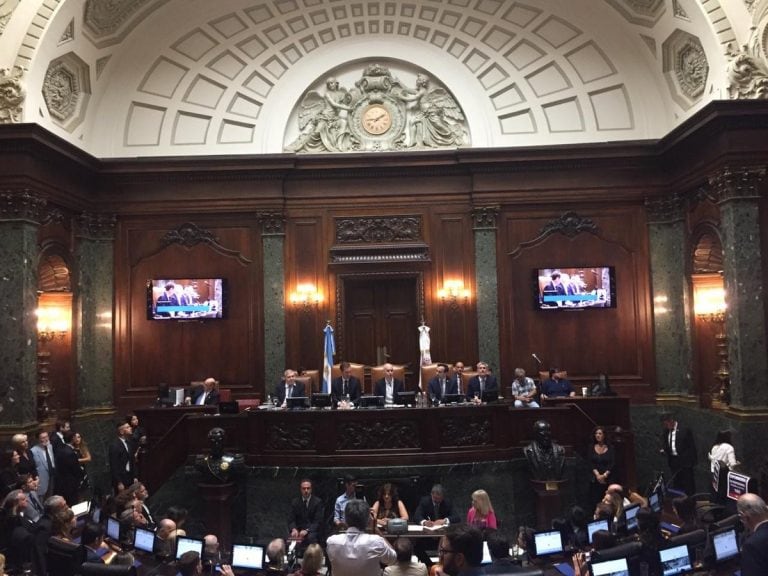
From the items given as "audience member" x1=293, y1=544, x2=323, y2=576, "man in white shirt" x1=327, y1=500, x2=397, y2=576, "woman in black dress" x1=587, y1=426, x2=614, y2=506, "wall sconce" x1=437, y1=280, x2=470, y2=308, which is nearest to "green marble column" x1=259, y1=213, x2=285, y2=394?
"wall sconce" x1=437, y1=280, x2=470, y2=308

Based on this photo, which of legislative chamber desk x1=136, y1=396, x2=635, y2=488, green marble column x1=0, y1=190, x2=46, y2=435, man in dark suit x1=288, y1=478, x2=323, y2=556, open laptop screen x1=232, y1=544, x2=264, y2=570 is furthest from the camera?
green marble column x1=0, y1=190, x2=46, y2=435

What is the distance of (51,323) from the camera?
12359mm

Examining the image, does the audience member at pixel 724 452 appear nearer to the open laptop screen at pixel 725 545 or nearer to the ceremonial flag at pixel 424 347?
the open laptop screen at pixel 725 545

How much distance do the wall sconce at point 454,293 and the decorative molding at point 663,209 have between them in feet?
12.8

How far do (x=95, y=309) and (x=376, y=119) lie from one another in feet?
22.3

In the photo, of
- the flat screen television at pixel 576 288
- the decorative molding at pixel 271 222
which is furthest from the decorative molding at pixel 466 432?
the decorative molding at pixel 271 222

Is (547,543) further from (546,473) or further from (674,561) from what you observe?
(546,473)

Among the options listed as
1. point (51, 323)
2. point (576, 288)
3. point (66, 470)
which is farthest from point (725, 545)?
point (51, 323)

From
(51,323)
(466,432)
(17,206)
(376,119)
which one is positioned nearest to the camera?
(466,432)

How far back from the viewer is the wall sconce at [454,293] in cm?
1342

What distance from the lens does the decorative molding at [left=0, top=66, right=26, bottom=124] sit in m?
10.6

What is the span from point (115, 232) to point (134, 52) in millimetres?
3607

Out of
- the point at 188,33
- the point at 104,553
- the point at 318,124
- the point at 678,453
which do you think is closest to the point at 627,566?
the point at 104,553

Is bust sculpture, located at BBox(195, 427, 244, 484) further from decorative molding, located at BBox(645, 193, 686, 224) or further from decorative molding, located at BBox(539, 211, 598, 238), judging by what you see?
decorative molding, located at BBox(645, 193, 686, 224)
